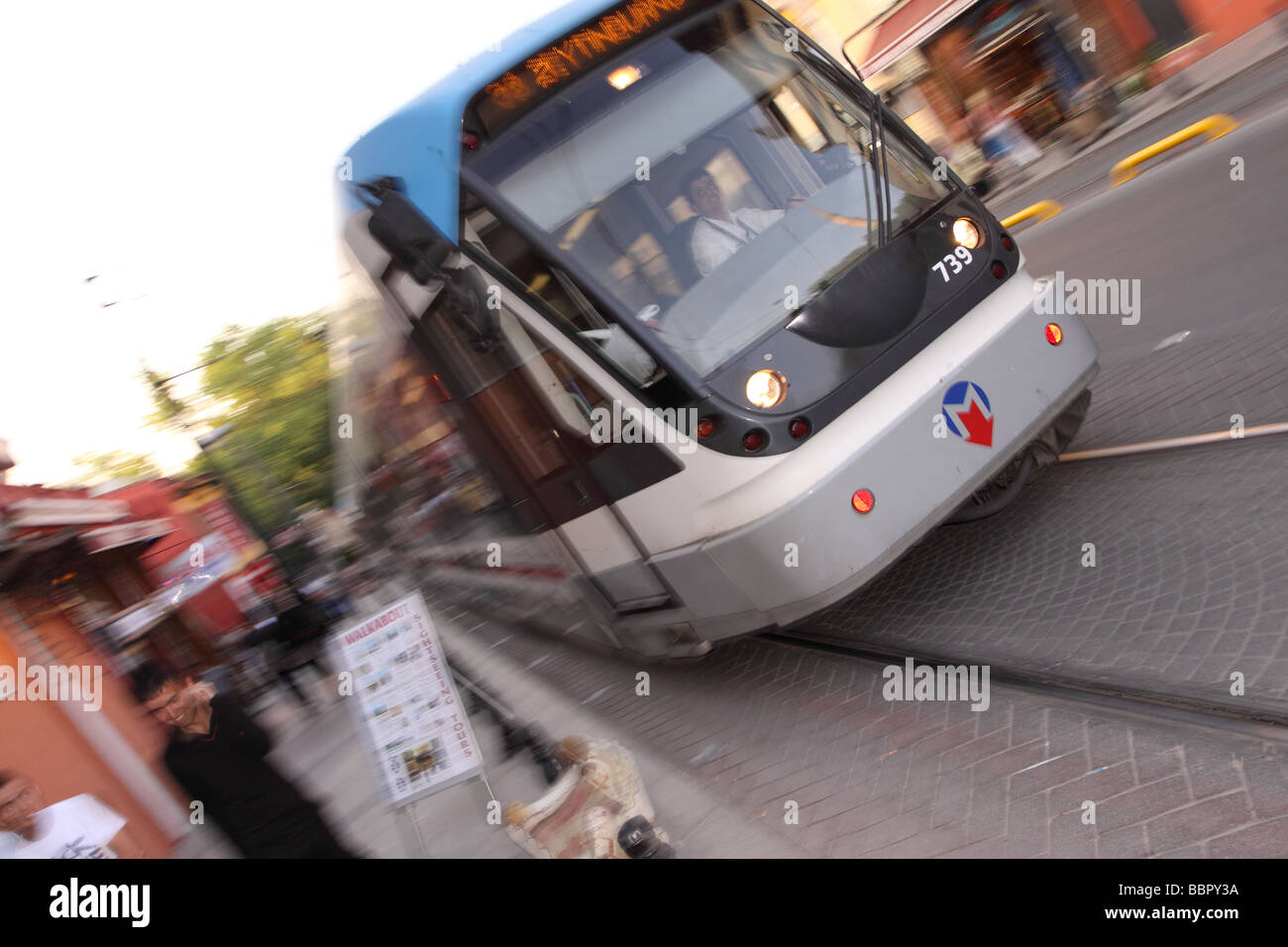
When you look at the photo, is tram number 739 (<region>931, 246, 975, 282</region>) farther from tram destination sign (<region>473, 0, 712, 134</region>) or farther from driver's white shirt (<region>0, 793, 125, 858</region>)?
driver's white shirt (<region>0, 793, 125, 858</region>)

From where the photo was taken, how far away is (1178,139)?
14.5 m

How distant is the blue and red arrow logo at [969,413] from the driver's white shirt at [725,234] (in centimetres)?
114

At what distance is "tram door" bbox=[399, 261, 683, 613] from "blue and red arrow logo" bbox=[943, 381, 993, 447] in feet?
4.18

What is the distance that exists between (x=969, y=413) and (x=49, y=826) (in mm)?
4203

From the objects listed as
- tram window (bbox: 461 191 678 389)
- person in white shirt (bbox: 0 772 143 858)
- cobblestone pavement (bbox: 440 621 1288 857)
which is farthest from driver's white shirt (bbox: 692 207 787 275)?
person in white shirt (bbox: 0 772 143 858)

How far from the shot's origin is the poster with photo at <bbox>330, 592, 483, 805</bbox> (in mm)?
4879

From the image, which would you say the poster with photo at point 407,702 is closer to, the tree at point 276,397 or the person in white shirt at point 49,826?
the person in white shirt at point 49,826

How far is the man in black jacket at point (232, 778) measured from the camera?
3.97 m

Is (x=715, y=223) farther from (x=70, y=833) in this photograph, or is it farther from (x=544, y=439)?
(x=70, y=833)

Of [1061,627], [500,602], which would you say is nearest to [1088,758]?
[1061,627]

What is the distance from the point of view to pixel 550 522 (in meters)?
5.95

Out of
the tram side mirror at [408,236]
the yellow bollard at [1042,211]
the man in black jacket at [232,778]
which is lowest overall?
the yellow bollard at [1042,211]

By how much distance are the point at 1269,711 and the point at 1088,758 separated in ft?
1.88

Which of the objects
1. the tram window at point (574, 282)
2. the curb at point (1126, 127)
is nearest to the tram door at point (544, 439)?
the tram window at point (574, 282)
